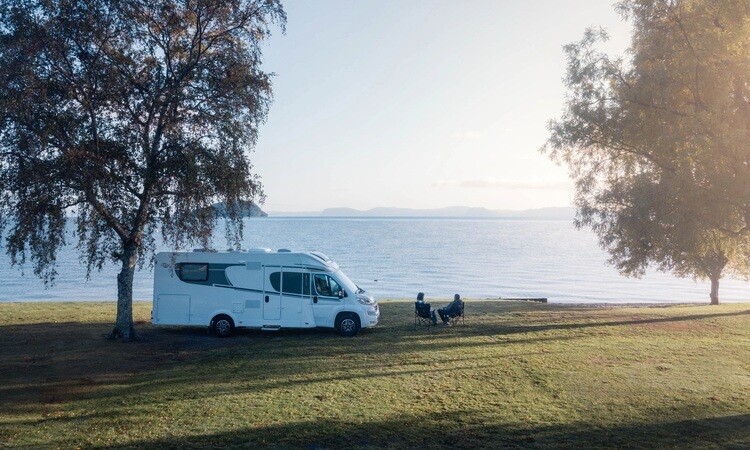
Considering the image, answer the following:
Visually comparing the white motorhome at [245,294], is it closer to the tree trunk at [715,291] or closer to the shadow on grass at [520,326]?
the shadow on grass at [520,326]

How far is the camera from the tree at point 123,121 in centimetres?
1653

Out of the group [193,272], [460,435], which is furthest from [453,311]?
[460,435]

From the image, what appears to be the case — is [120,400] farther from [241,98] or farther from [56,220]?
[241,98]

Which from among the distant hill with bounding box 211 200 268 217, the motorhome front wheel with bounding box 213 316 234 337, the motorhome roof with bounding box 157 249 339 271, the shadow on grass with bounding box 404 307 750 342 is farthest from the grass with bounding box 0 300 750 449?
the distant hill with bounding box 211 200 268 217

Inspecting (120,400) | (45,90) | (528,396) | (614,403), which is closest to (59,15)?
(45,90)

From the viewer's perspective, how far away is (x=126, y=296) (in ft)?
62.5

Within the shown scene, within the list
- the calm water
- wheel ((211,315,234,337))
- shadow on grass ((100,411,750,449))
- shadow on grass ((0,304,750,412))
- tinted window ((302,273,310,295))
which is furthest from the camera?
the calm water

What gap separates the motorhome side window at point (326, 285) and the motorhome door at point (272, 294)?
1.34m

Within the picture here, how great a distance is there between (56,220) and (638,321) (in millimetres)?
21617

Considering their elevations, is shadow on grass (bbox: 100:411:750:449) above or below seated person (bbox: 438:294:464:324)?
below

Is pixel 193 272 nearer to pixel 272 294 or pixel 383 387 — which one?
pixel 272 294

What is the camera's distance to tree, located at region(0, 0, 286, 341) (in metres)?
16.5

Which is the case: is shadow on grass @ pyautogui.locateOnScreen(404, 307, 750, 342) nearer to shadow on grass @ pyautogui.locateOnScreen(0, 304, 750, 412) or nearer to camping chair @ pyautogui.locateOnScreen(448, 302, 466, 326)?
shadow on grass @ pyautogui.locateOnScreen(0, 304, 750, 412)

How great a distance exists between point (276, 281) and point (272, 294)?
46cm
